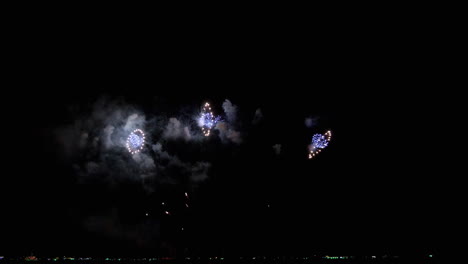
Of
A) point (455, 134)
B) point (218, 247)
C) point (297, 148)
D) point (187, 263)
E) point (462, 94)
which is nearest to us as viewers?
point (187, 263)

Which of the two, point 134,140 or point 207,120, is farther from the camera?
point 134,140

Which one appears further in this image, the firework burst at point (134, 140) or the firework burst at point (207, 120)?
the firework burst at point (134, 140)

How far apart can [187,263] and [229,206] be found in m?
20.4

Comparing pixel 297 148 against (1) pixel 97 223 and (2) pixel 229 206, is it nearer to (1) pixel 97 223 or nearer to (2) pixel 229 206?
(2) pixel 229 206

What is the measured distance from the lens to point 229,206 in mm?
31312

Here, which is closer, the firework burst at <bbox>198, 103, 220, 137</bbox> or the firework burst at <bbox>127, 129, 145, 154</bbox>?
the firework burst at <bbox>198, 103, 220, 137</bbox>

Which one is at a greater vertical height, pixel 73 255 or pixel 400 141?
pixel 400 141

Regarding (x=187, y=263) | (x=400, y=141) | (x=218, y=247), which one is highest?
(x=400, y=141)

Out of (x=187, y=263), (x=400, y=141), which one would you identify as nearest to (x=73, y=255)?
(x=187, y=263)

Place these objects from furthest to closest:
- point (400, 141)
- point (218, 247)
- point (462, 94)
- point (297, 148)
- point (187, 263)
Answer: point (218, 247) < point (297, 148) < point (400, 141) < point (462, 94) < point (187, 263)

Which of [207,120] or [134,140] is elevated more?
[207,120]

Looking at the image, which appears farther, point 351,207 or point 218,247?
point 218,247

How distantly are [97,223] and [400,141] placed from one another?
24.2 metres

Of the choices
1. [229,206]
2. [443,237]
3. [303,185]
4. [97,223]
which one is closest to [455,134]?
[443,237]
